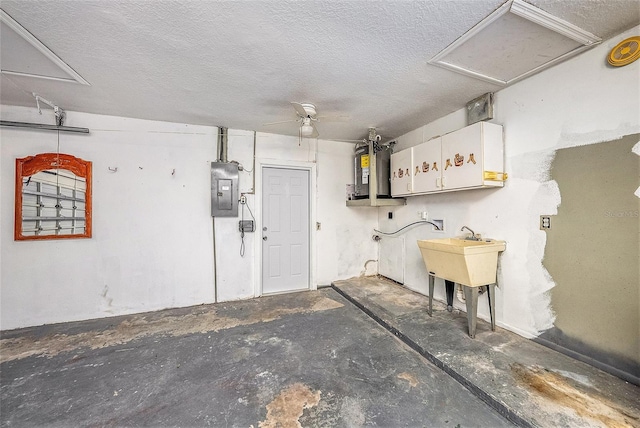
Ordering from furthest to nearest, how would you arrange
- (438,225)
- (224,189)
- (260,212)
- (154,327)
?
(260,212) → (224,189) → (438,225) → (154,327)

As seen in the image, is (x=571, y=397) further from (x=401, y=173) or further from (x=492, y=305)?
(x=401, y=173)

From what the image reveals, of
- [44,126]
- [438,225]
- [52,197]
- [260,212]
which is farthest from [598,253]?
[44,126]

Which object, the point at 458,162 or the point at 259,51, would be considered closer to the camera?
the point at 259,51

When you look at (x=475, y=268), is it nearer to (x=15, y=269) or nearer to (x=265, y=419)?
(x=265, y=419)

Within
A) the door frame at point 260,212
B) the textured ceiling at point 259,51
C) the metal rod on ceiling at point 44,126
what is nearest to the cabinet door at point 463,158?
the textured ceiling at point 259,51

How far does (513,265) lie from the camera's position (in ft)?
8.19

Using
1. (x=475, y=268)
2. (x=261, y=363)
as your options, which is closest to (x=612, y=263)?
(x=475, y=268)

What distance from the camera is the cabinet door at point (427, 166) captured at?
2.99 meters

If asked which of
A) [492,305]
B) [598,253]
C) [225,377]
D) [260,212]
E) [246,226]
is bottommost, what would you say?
[225,377]

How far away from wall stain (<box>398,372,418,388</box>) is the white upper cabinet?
188 centimetres

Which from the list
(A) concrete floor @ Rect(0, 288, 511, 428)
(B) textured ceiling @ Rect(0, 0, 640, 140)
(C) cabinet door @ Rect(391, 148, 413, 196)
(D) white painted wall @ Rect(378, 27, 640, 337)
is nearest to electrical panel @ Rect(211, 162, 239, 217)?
(B) textured ceiling @ Rect(0, 0, 640, 140)

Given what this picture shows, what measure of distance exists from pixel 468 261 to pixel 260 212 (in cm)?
277

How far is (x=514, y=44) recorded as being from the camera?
1859mm

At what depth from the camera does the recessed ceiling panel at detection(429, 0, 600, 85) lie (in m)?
1.61
